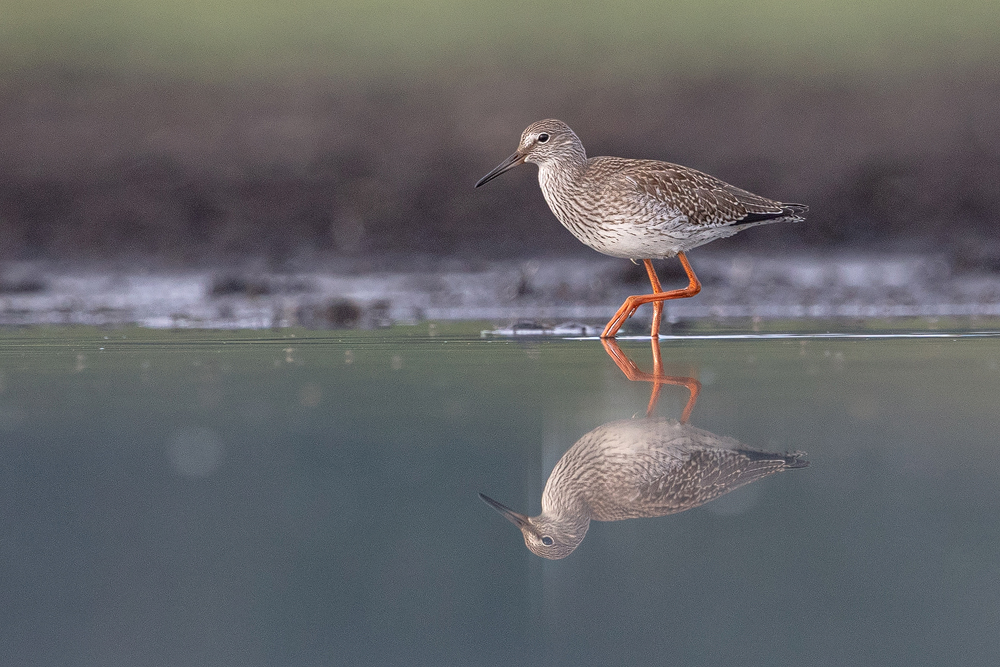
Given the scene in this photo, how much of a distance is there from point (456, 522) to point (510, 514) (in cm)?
14

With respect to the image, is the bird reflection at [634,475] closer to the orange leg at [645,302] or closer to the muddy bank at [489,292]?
the orange leg at [645,302]

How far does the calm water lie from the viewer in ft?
5.26

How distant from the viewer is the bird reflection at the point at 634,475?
7.04 feet

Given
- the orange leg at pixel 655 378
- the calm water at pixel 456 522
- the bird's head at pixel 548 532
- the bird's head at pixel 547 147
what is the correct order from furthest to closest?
the bird's head at pixel 547 147 → the orange leg at pixel 655 378 → the bird's head at pixel 548 532 → the calm water at pixel 456 522

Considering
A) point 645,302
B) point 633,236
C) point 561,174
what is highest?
point 561,174

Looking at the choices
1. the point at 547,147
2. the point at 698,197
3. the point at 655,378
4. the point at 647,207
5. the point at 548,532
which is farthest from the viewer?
the point at 547,147

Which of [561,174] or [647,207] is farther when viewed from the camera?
[561,174]

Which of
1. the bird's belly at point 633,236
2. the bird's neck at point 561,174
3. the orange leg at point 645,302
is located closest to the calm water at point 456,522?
the orange leg at point 645,302

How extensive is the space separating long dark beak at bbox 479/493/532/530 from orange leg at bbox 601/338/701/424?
3.25 ft

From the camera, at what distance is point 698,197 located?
19.6ft

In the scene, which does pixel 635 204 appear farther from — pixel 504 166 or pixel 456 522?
pixel 456 522

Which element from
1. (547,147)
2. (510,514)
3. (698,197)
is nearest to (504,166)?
(547,147)

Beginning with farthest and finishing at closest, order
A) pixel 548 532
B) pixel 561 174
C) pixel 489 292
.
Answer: pixel 489 292, pixel 561 174, pixel 548 532

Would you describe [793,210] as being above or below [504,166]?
below
